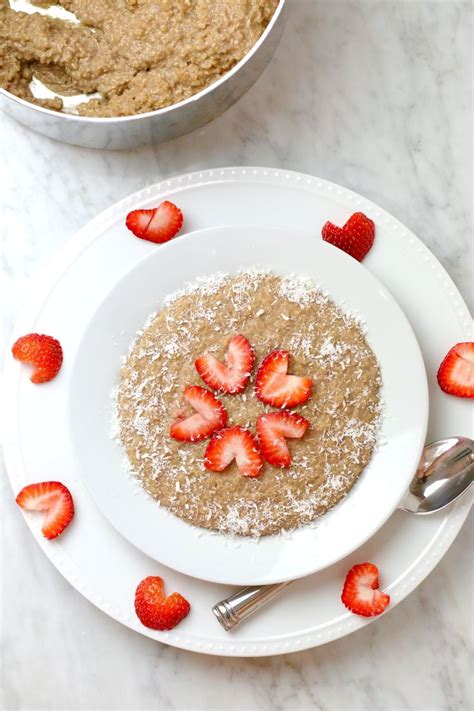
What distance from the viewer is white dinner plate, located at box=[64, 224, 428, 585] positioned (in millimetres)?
1894

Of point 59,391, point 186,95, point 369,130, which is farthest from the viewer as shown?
point 369,130

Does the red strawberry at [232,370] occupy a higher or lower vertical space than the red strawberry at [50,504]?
higher

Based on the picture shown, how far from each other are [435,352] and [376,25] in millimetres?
881

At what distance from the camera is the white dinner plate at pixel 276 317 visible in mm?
1894

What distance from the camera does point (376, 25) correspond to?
2172mm

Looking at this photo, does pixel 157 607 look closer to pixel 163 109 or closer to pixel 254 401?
→ pixel 254 401

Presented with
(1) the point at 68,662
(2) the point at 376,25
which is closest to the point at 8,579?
(1) the point at 68,662

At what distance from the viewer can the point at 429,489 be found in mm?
1946

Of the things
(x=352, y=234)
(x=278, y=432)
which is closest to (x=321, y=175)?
(x=352, y=234)

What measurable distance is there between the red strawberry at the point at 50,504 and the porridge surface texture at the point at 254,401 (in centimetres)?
19

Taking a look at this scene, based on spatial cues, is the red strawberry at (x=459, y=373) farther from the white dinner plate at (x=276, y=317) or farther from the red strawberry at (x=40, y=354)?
the red strawberry at (x=40, y=354)

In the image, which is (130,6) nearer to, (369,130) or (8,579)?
(369,130)

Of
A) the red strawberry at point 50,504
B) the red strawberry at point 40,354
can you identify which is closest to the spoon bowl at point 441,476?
the red strawberry at point 50,504

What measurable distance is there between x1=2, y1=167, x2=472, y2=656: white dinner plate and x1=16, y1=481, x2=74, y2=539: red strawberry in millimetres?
30
